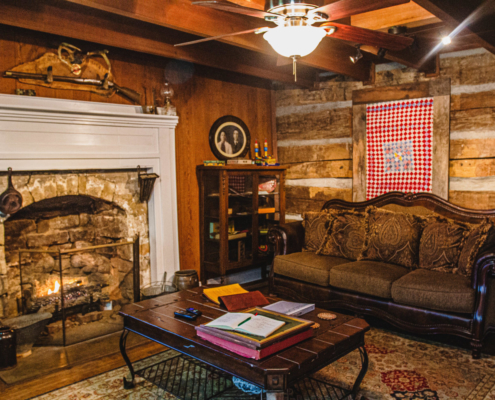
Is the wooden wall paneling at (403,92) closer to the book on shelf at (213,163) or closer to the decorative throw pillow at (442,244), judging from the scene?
the decorative throw pillow at (442,244)

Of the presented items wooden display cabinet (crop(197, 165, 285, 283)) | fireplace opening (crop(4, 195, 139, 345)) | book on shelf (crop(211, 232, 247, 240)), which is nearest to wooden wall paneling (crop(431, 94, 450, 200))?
wooden display cabinet (crop(197, 165, 285, 283))

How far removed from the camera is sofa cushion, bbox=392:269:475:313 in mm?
2928

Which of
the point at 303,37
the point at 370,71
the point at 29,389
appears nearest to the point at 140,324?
the point at 29,389

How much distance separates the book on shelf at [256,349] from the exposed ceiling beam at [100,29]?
2.43 meters

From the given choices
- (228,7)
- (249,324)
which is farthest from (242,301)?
(228,7)

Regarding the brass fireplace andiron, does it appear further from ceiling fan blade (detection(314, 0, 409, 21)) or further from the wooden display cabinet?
ceiling fan blade (detection(314, 0, 409, 21))

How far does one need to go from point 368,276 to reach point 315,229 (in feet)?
3.04

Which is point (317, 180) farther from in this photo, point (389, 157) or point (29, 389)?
point (29, 389)

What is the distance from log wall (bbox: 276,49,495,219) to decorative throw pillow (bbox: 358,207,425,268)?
0.64m

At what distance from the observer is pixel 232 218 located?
177 inches

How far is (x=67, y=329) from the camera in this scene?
11.7 ft

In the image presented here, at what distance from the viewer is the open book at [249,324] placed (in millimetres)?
1938

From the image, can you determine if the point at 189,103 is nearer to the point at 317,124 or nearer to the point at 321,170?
the point at 317,124

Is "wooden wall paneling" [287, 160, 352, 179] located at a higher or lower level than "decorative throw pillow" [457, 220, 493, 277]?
higher
